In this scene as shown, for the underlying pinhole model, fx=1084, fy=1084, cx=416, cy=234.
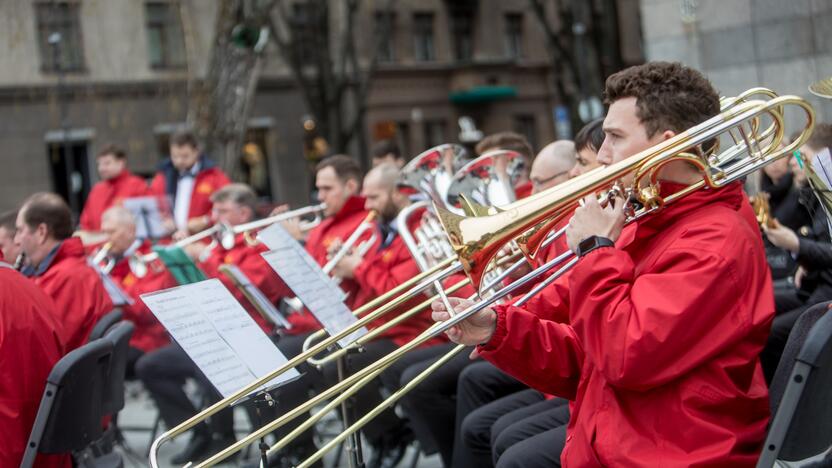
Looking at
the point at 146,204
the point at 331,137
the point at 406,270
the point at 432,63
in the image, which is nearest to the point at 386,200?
the point at 406,270

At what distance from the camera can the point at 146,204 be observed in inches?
330

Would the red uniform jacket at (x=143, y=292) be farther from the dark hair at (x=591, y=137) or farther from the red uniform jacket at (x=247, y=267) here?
the dark hair at (x=591, y=137)

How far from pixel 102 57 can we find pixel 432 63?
1124 cm

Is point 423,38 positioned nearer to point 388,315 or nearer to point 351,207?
point 351,207

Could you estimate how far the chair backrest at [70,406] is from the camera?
4.07 meters

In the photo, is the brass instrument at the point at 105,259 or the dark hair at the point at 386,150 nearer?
the brass instrument at the point at 105,259

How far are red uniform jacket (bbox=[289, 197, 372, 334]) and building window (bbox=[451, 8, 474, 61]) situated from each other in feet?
88.3

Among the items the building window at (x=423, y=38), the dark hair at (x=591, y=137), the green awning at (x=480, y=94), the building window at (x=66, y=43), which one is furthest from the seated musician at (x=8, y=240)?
the green awning at (x=480, y=94)

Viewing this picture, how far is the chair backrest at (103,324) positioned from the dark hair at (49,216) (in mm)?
557

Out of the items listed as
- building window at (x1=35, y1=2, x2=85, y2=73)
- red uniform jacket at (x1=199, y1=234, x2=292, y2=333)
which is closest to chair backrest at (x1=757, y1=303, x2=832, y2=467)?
red uniform jacket at (x1=199, y1=234, x2=292, y2=333)

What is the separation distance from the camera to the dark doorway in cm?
2459

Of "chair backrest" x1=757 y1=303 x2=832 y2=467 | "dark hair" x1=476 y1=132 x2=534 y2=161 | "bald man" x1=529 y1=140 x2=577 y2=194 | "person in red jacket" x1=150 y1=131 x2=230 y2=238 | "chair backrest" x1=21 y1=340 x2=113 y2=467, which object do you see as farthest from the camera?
"person in red jacket" x1=150 y1=131 x2=230 y2=238

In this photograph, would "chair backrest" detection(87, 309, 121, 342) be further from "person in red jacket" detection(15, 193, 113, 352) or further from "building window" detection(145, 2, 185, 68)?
"building window" detection(145, 2, 185, 68)

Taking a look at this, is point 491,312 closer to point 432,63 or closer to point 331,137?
point 331,137
